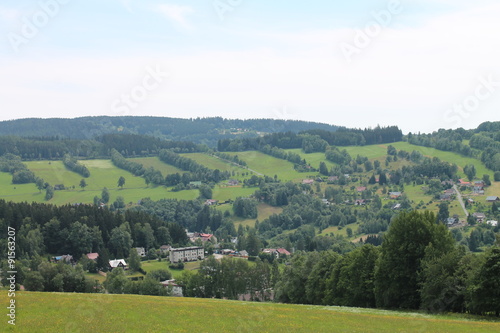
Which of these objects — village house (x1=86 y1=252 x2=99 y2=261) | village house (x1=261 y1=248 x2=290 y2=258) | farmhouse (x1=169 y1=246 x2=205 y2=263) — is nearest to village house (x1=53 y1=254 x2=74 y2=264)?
village house (x1=86 y1=252 x2=99 y2=261)

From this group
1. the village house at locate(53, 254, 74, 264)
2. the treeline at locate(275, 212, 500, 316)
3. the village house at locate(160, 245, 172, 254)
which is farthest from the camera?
the village house at locate(160, 245, 172, 254)

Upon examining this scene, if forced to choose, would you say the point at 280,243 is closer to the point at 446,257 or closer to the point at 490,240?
the point at 490,240

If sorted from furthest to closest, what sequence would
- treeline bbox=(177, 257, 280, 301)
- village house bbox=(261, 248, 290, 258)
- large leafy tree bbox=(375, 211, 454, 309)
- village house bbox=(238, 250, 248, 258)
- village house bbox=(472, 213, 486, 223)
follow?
village house bbox=(472, 213, 486, 223) < village house bbox=(261, 248, 290, 258) < village house bbox=(238, 250, 248, 258) < treeline bbox=(177, 257, 280, 301) < large leafy tree bbox=(375, 211, 454, 309)

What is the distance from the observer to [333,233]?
7825 inches

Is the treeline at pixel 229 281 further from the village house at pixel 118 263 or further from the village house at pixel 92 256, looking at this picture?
the village house at pixel 92 256

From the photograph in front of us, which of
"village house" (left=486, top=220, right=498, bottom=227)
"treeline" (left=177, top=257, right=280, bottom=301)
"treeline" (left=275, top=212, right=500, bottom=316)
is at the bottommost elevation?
"village house" (left=486, top=220, right=498, bottom=227)

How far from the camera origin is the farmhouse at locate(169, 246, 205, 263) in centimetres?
13375

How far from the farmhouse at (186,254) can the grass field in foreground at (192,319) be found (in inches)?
3506

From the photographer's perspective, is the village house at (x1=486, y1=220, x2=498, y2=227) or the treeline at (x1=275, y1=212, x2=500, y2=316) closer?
the treeline at (x1=275, y1=212, x2=500, y2=316)

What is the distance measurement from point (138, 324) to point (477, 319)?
23147 mm

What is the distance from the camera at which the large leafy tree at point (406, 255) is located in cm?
5244

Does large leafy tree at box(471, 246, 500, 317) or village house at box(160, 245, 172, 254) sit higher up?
large leafy tree at box(471, 246, 500, 317)

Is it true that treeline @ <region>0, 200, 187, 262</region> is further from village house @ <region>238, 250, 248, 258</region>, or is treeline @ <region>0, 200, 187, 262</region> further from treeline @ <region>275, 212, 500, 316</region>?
treeline @ <region>275, 212, 500, 316</region>

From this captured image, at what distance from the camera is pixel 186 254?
449 feet
